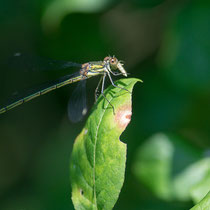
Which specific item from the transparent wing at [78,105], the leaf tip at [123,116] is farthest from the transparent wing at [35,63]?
the leaf tip at [123,116]

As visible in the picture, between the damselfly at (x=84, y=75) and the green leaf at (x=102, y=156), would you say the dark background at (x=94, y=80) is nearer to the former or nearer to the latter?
the damselfly at (x=84, y=75)

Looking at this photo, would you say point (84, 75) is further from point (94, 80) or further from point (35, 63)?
point (94, 80)

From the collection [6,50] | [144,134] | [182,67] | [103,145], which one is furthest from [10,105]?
[103,145]

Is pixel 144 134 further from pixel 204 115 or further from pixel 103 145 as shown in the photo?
pixel 103 145

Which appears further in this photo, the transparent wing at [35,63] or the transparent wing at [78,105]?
the transparent wing at [35,63]

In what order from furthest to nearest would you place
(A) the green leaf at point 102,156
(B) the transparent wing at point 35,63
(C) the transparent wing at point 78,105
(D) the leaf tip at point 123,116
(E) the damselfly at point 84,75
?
1. (B) the transparent wing at point 35,63
2. (C) the transparent wing at point 78,105
3. (E) the damselfly at point 84,75
4. (D) the leaf tip at point 123,116
5. (A) the green leaf at point 102,156
